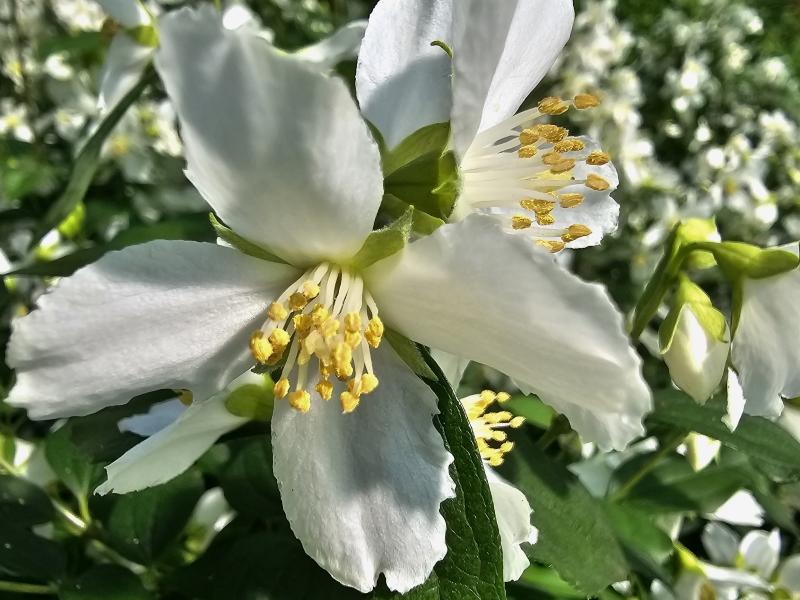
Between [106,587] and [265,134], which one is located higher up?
[265,134]

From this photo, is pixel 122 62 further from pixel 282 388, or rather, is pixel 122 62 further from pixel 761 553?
pixel 761 553

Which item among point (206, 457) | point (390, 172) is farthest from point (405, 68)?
point (206, 457)

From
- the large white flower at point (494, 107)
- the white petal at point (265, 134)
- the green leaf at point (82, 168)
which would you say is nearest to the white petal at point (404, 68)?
the large white flower at point (494, 107)

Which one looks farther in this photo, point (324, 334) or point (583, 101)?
point (583, 101)

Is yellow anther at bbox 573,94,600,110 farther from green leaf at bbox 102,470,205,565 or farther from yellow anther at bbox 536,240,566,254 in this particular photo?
green leaf at bbox 102,470,205,565

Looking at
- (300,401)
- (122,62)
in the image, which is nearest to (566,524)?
(300,401)

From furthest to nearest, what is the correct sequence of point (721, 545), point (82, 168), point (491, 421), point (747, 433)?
point (721, 545) → point (82, 168) → point (747, 433) → point (491, 421)
